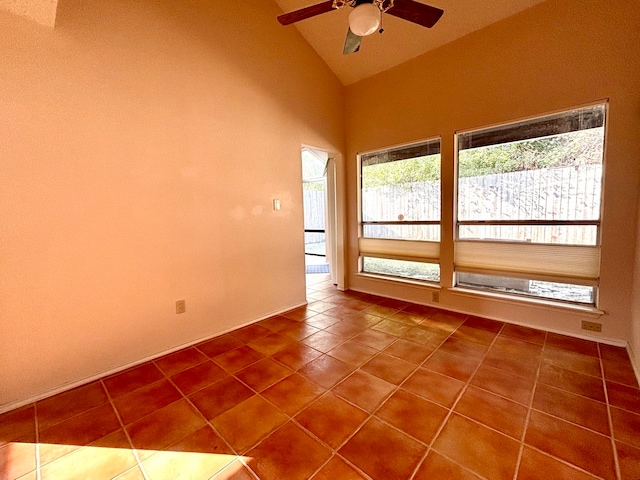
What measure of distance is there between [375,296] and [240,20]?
367cm

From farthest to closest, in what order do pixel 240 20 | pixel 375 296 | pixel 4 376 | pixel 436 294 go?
1. pixel 375 296
2. pixel 436 294
3. pixel 240 20
4. pixel 4 376

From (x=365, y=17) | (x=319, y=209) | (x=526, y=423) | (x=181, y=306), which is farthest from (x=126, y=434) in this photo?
(x=319, y=209)

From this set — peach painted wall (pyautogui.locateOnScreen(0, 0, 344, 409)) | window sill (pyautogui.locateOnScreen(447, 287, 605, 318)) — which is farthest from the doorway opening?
window sill (pyautogui.locateOnScreen(447, 287, 605, 318))

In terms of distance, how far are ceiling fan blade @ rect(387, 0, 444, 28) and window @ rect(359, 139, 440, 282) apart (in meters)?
1.63

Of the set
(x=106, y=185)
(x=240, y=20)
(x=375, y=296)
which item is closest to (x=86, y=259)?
(x=106, y=185)

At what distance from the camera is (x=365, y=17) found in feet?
5.42

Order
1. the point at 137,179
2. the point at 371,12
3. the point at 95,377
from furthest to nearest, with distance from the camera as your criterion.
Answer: the point at 137,179 < the point at 95,377 < the point at 371,12

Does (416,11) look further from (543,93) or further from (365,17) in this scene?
(543,93)

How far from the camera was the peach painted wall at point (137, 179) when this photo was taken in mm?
1837

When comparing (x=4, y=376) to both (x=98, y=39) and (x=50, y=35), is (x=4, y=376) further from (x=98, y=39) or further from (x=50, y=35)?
(x=98, y=39)

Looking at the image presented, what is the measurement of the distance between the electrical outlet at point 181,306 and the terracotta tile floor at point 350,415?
1.24ft

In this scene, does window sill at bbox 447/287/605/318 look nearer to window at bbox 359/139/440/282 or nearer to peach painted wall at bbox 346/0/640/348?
peach painted wall at bbox 346/0/640/348

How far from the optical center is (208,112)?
268 cm

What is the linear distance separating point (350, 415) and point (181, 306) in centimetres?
178
